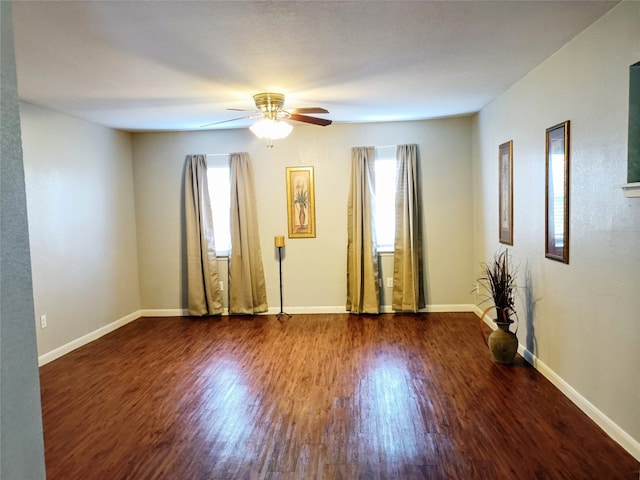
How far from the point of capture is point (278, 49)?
9.19 feet

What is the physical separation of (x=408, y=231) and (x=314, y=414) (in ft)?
10.2

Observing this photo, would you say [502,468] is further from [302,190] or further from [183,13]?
[302,190]

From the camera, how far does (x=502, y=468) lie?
2254 mm

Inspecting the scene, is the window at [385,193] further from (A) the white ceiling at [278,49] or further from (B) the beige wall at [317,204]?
(A) the white ceiling at [278,49]

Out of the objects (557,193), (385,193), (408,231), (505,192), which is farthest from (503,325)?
(385,193)

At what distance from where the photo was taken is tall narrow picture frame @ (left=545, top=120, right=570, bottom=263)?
2992 mm

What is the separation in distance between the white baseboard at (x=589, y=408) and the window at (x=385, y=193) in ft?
7.71

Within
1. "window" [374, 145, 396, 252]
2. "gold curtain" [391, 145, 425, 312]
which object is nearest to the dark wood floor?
"gold curtain" [391, 145, 425, 312]

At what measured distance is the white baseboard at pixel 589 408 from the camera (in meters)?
2.34

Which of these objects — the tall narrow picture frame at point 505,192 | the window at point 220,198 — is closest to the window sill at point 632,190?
the tall narrow picture frame at point 505,192

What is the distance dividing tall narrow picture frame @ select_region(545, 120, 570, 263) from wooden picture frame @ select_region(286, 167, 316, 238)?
3036 millimetres

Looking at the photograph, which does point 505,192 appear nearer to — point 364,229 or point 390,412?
point 364,229

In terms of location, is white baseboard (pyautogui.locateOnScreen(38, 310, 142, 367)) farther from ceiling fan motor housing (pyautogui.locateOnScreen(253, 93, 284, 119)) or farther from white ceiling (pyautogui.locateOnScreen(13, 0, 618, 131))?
ceiling fan motor housing (pyautogui.locateOnScreen(253, 93, 284, 119))

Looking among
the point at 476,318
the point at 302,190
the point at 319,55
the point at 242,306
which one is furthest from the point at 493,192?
the point at 242,306
